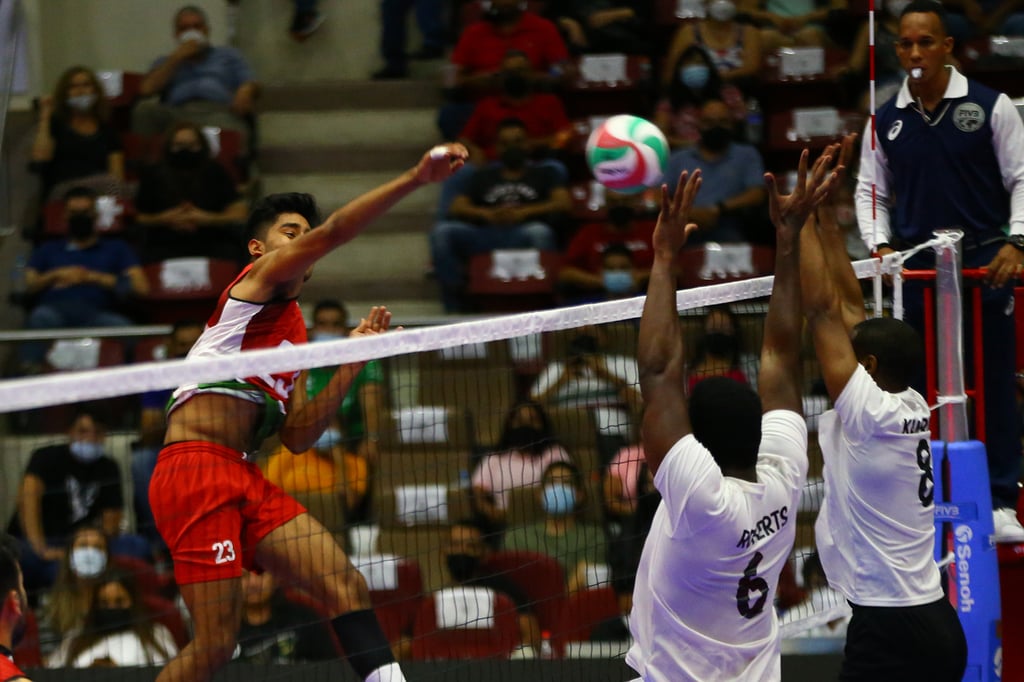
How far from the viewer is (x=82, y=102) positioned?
35.4 ft

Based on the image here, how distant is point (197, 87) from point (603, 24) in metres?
3.22

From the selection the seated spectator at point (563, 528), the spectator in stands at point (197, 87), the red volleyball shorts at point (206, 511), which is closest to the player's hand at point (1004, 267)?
the seated spectator at point (563, 528)

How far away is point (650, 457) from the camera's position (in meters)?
4.02

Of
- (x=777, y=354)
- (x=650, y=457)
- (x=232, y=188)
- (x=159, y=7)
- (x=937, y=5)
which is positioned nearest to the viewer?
(x=650, y=457)

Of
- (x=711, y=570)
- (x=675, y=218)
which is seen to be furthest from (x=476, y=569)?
(x=675, y=218)

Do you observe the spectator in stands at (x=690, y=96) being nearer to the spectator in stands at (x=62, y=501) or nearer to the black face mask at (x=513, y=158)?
the black face mask at (x=513, y=158)

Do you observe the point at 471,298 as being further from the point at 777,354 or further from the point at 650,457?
the point at 650,457

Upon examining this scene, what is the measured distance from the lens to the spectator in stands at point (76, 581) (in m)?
7.57

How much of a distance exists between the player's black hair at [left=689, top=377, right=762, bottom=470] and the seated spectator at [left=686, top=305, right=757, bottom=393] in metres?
Result: 4.13

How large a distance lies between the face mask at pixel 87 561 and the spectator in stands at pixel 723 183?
15.0ft

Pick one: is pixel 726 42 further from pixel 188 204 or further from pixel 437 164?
pixel 437 164

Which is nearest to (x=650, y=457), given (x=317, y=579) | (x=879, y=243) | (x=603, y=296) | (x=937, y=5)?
(x=317, y=579)

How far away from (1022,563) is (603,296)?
3757mm

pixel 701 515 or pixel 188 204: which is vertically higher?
pixel 188 204
